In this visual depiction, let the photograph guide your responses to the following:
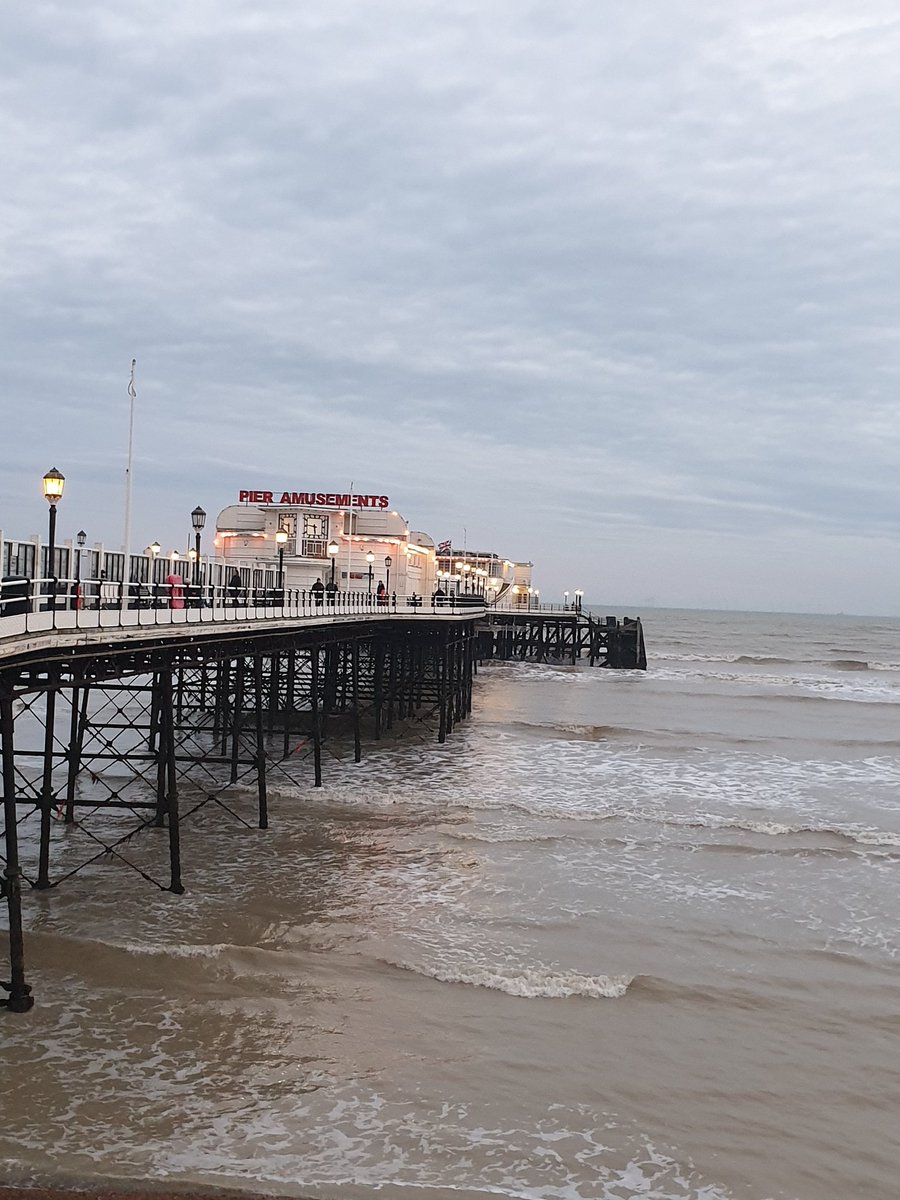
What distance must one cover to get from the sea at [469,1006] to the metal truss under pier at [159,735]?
1.91ft

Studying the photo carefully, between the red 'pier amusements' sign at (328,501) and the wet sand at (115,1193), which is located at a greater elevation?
the red 'pier amusements' sign at (328,501)

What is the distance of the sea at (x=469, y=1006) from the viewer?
7.64 m

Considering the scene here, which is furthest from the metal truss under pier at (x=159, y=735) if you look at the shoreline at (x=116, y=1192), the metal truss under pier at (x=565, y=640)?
the metal truss under pier at (x=565, y=640)

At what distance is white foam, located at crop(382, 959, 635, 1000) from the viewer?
10.8 metres

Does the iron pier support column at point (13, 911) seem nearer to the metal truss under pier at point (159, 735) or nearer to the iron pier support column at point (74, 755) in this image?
the metal truss under pier at point (159, 735)

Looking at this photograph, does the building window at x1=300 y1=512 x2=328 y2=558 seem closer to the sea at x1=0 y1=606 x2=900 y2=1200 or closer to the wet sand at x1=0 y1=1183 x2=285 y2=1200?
the sea at x1=0 y1=606 x2=900 y2=1200

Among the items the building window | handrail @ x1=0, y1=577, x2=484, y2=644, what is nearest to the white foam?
handrail @ x1=0, y1=577, x2=484, y2=644

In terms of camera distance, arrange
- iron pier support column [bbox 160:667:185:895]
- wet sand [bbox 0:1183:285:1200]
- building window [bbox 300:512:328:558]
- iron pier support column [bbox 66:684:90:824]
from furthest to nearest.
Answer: building window [bbox 300:512:328:558] → iron pier support column [bbox 66:684:90:824] → iron pier support column [bbox 160:667:185:895] → wet sand [bbox 0:1183:285:1200]

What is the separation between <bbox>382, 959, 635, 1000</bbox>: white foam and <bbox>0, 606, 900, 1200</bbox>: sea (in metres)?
0.04

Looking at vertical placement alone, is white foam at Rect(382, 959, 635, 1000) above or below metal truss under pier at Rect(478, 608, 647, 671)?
below

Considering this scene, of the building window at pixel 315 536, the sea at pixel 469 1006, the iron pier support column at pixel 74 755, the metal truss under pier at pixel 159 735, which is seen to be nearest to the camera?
the sea at pixel 469 1006

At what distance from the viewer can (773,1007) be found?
10.8m

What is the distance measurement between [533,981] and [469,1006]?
1015 millimetres

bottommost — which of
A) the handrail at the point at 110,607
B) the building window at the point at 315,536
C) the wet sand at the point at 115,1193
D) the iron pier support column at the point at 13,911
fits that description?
the wet sand at the point at 115,1193
